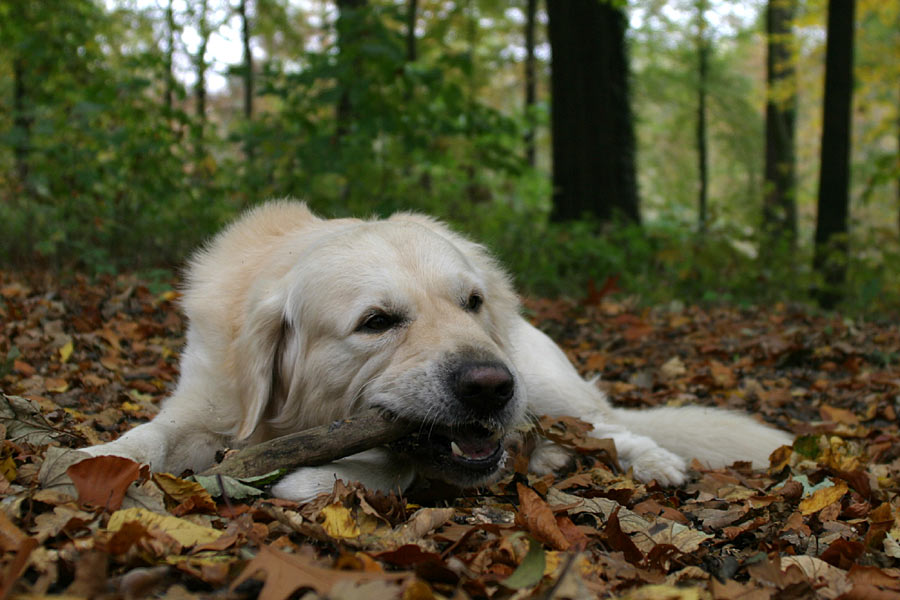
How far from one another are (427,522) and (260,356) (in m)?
1.30

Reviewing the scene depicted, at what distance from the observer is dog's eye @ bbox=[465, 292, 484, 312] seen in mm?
3467

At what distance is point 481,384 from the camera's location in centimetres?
277

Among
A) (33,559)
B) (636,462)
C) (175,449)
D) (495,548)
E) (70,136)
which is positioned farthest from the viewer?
(70,136)

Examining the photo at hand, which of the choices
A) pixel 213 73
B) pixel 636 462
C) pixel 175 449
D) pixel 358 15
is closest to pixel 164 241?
pixel 213 73

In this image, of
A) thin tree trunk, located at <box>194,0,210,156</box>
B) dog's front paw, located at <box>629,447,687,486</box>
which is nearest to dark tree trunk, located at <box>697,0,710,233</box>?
thin tree trunk, located at <box>194,0,210,156</box>

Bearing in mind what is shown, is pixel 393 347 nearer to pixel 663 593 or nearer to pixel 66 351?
pixel 663 593

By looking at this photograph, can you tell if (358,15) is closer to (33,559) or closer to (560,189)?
(560,189)

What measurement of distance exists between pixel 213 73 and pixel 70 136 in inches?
61.2

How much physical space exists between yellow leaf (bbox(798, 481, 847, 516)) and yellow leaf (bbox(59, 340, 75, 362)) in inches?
159

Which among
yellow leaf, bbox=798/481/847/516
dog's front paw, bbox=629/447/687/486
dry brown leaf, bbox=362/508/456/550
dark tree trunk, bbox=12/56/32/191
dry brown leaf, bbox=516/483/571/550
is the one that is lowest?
dog's front paw, bbox=629/447/687/486

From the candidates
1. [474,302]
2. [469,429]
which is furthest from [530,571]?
[474,302]

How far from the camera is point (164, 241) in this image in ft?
25.8

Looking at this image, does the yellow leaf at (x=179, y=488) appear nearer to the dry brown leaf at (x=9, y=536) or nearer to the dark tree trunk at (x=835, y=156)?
the dry brown leaf at (x=9, y=536)

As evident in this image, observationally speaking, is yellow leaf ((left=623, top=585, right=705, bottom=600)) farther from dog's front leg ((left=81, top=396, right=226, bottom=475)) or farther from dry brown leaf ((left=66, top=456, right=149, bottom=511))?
dog's front leg ((left=81, top=396, right=226, bottom=475))
